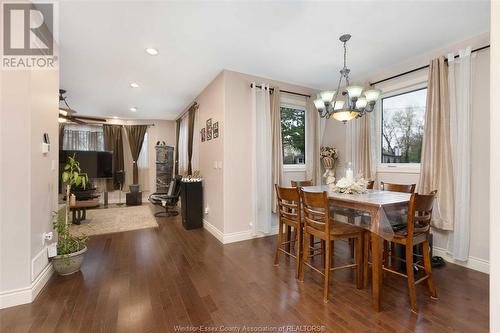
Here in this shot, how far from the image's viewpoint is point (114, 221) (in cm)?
491

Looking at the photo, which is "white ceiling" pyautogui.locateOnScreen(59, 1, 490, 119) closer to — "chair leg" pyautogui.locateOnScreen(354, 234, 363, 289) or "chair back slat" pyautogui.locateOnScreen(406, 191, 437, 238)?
"chair back slat" pyautogui.locateOnScreen(406, 191, 437, 238)

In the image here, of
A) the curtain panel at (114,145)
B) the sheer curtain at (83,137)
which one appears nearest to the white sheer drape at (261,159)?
the curtain panel at (114,145)

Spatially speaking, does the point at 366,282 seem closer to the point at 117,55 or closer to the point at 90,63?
the point at 117,55

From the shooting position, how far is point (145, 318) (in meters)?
1.83

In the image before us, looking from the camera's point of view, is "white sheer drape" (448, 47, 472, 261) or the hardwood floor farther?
"white sheer drape" (448, 47, 472, 261)

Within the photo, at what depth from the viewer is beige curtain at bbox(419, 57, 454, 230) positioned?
280 cm

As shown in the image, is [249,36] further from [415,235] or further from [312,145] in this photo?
[415,235]

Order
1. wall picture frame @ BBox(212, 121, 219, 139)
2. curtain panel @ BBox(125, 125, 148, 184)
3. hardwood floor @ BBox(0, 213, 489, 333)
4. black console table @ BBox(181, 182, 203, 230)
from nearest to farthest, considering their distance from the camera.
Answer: hardwood floor @ BBox(0, 213, 489, 333)
wall picture frame @ BBox(212, 121, 219, 139)
black console table @ BBox(181, 182, 203, 230)
curtain panel @ BBox(125, 125, 148, 184)

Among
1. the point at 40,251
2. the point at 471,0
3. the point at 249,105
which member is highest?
the point at 471,0

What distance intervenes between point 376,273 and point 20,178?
3163mm

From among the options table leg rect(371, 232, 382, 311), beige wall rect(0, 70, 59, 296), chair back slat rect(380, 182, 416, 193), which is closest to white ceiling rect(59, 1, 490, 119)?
beige wall rect(0, 70, 59, 296)

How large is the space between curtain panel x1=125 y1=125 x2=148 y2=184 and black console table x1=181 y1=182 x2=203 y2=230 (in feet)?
12.2

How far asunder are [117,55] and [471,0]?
4.00 meters

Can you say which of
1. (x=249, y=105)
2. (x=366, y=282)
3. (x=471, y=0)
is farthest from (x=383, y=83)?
(x=366, y=282)
